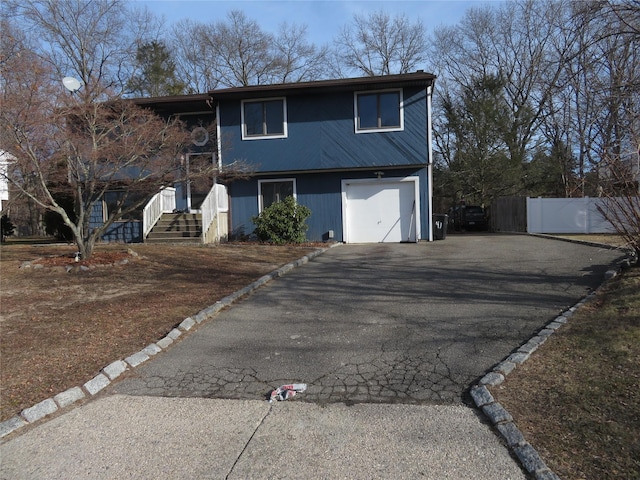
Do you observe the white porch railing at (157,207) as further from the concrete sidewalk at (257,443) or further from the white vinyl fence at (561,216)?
the white vinyl fence at (561,216)

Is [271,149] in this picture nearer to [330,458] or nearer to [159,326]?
[159,326]

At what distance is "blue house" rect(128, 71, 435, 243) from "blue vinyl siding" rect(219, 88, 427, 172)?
1.4 inches

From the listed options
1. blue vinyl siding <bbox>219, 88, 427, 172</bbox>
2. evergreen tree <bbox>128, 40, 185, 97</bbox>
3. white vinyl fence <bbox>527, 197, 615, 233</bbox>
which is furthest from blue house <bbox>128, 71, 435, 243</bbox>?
evergreen tree <bbox>128, 40, 185, 97</bbox>

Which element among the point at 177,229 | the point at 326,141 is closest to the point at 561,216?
the point at 326,141

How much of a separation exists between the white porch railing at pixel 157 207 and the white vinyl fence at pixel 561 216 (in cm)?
1652

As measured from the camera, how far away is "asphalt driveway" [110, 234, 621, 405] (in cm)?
430

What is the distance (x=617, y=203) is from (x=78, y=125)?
1136cm

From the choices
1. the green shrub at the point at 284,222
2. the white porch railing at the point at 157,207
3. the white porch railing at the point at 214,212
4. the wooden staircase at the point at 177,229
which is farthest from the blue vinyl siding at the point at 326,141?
the white porch railing at the point at 157,207

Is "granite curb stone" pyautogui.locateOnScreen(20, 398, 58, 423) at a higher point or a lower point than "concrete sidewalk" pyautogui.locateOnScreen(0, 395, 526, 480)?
higher

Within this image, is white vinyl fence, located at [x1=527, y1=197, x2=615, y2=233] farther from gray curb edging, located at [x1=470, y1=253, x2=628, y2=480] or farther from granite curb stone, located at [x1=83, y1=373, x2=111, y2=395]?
granite curb stone, located at [x1=83, y1=373, x2=111, y2=395]

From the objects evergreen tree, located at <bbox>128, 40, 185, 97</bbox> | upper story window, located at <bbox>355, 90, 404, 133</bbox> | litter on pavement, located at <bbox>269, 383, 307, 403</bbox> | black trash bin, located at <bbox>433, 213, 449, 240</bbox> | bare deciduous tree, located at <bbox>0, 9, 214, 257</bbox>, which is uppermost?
evergreen tree, located at <bbox>128, 40, 185, 97</bbox>

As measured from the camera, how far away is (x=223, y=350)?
17.5 ft

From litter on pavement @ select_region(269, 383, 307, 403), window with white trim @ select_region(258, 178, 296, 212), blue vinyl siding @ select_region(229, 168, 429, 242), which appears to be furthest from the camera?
window with white trim @ select_region(258, 178, 296, 212)

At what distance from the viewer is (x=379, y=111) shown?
1708 centimetres
